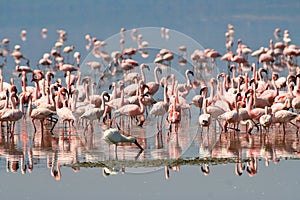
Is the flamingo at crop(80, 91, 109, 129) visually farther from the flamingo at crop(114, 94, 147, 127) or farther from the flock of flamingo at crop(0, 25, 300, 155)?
the flamingo at crop(114, 94, 147, 127)

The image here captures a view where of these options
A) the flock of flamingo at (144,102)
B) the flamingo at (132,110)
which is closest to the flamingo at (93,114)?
the flock of flamingo at (144,102)

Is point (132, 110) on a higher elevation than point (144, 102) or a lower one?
lower

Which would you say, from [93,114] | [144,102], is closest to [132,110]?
[93,114]

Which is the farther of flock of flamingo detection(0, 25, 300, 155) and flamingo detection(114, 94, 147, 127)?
flamingo detection(114, 94, 147, 127)

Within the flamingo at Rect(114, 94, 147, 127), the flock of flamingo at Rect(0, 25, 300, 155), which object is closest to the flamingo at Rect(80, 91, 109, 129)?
the flock of flamingo at Rect(0, 25, 300, 155)

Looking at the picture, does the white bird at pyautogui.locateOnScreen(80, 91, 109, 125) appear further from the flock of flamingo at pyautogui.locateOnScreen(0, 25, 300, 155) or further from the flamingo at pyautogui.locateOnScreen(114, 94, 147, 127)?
the flamingo at pyautogui.locateOnScreen(114, 94, 147, 127)

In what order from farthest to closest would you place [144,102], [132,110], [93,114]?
[144,102] → [132,110] → [93,114]

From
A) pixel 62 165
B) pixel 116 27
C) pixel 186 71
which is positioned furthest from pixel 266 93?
pixel 116 27

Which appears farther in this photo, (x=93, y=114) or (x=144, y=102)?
(x=144, y=102)

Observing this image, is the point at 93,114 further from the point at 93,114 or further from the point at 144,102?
the point at 144,102

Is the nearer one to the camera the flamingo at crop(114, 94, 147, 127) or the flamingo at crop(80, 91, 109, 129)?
the flamingo at crop(80, 91, 109, 129)

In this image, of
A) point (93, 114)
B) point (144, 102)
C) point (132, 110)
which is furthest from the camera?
point (144, 102)

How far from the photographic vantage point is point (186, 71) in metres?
14.9

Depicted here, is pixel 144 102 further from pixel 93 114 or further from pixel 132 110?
pixel 93 114
